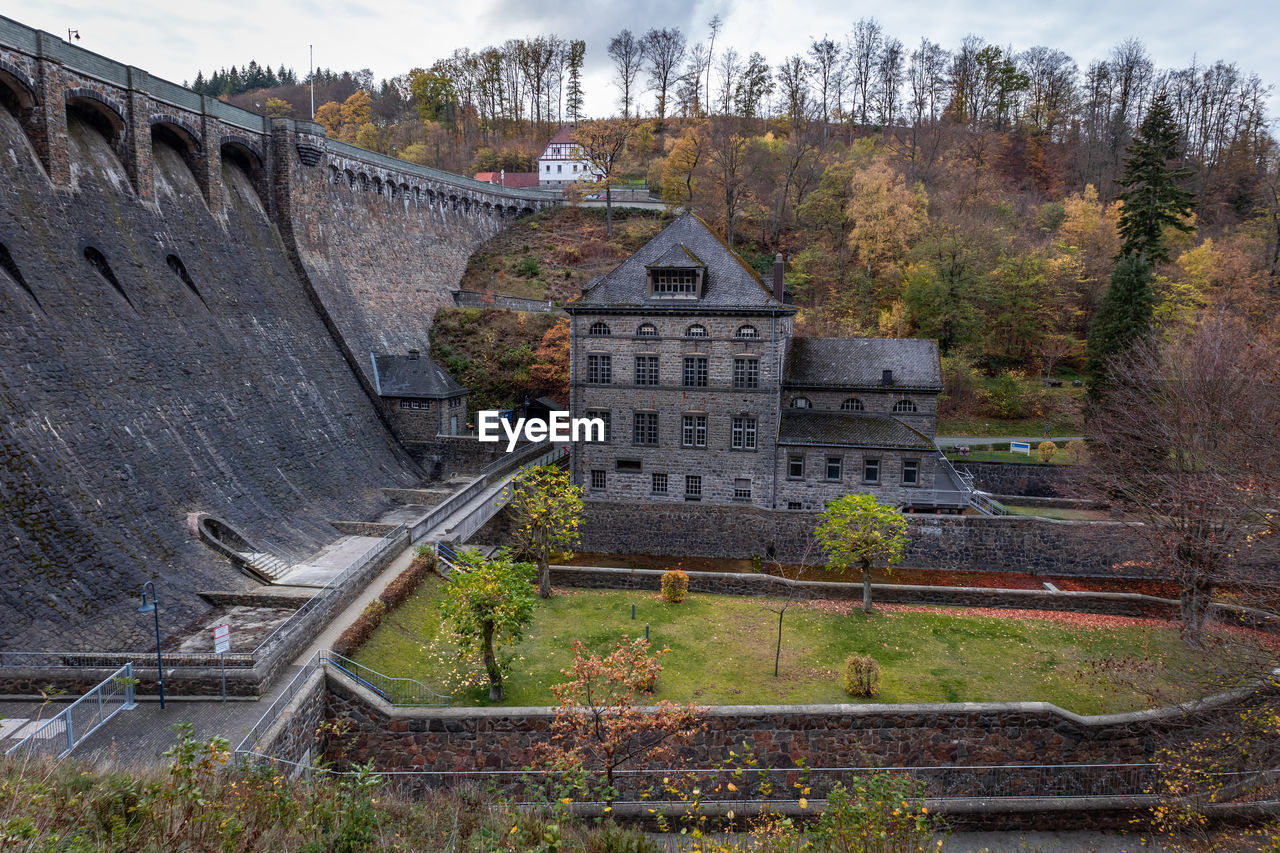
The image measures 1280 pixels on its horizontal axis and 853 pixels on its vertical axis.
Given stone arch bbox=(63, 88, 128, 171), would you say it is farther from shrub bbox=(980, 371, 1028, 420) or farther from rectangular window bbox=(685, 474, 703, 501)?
shrub bbox=(980, 371, 1028, 420)

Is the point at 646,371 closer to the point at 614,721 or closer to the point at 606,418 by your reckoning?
the point at 606,418

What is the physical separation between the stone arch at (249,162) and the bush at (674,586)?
2535cm

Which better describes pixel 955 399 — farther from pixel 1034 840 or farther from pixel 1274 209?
pixel 1034 840

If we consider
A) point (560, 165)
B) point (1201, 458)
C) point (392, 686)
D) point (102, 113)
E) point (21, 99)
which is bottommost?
point (392, 686)

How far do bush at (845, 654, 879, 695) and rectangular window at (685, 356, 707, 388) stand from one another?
1576cm

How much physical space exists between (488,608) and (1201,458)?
2249 cm

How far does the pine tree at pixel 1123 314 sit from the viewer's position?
36.1m

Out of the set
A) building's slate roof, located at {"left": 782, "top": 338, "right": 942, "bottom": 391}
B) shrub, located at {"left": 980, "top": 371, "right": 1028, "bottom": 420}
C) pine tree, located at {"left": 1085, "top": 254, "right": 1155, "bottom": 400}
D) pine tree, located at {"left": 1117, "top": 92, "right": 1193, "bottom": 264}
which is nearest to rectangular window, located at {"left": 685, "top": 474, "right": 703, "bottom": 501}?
building's slate roof, located at {"left": 782, "top": 338, "right": 942, "bottom": 391}

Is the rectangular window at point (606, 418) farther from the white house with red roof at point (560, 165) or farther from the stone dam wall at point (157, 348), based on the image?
the white house with red roof at point (560, 165)

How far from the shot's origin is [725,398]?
101 ft

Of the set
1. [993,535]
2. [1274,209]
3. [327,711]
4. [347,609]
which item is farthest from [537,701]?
[1274,209]

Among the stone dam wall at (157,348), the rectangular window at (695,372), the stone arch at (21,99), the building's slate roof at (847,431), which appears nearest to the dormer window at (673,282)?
the rectangular window at (695,372)

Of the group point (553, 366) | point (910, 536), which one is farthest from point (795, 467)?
point (553, 366)

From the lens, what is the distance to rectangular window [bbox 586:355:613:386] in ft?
103
